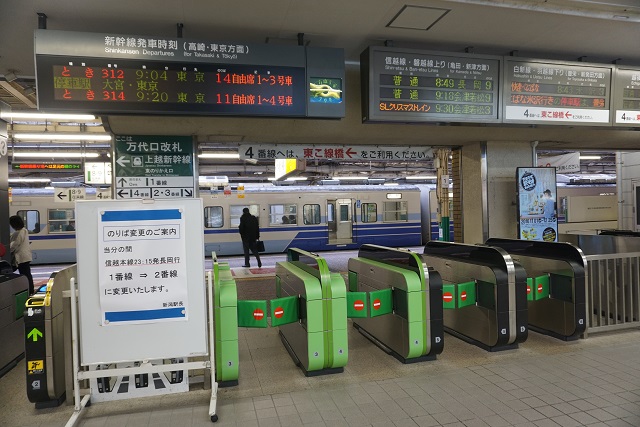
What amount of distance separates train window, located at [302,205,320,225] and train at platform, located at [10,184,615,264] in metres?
0.04

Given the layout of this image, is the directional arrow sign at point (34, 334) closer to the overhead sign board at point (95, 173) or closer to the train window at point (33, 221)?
the overhead sign board at point (95, 173)

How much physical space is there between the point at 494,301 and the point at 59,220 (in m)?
14.2

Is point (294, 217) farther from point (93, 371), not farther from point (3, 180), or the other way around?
point (93, 371)

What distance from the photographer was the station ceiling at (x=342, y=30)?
443 cm

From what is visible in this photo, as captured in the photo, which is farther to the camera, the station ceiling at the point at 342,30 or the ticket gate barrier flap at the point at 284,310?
the station ceiling at the point at 342,30

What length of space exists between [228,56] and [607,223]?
19.6 metres

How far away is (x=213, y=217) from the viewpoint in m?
14.8

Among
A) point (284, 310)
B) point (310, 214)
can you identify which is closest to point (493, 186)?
point (284, 310)

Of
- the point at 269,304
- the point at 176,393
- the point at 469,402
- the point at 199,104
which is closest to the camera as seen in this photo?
the point at 469,402

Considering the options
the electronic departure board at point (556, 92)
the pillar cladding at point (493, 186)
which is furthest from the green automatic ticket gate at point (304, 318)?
the pillar cladding at point (493, 186)

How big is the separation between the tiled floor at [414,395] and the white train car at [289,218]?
10144 mm

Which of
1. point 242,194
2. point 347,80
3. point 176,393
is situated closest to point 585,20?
point 347,80

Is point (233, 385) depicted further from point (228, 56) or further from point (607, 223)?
point (607, 223)

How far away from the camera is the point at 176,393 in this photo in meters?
3.91
